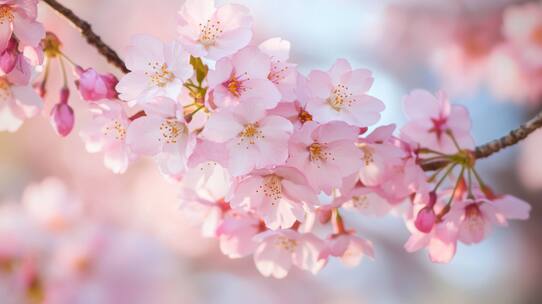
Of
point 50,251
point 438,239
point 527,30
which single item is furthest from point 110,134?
point 527,30

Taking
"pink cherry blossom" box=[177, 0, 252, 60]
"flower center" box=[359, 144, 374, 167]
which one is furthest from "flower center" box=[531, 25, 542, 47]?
"pink cherry blossom" box=[177, 0, 252, 60]

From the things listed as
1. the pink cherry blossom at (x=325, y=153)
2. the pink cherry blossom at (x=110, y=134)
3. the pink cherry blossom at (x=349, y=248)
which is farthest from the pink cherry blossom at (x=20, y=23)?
the pink cherry blossom at (x=349, y=248)

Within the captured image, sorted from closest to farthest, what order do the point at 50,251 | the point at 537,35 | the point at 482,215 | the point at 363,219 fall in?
the point at 482,215, the point at 50,251, the point at 537,35, the point at 363,219

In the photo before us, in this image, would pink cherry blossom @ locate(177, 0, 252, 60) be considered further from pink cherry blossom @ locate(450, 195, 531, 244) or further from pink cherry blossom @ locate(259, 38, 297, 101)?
pink cherry blossom @ locate(450, 195, 531, 244)

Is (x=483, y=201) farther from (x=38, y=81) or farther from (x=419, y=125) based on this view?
(x=38, y=81)

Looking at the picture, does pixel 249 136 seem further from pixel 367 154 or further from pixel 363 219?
pixel 363 219

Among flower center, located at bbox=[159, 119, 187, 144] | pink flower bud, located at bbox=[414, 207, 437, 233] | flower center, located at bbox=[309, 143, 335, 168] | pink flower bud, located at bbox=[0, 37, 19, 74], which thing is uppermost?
pink flower bud, located at bbox=[414, 207, 437, 233]
